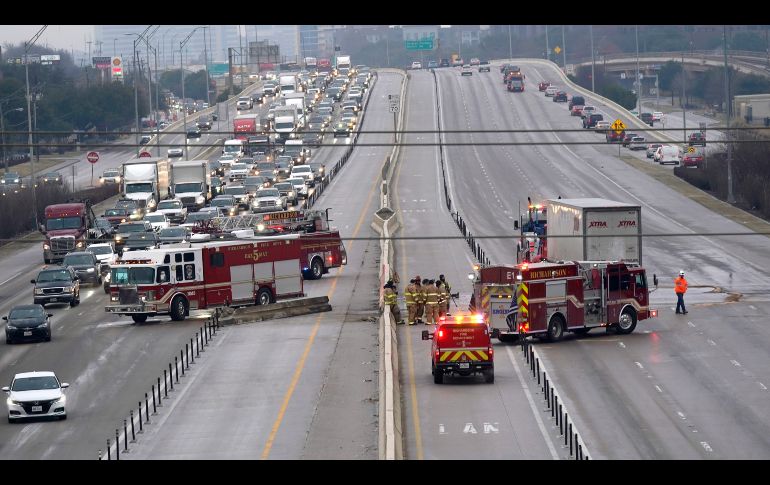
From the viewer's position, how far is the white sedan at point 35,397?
1388 inches

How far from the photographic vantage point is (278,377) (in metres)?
39.3

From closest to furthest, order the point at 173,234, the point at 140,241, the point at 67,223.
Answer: the point at 140,241, the point at 173,234, the point at 67,223

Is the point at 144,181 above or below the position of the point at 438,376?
above

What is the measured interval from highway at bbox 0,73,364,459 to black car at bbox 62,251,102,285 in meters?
0.52

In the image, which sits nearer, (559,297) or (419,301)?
(559,297)

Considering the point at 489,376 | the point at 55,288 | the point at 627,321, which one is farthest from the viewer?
the point at 55,288

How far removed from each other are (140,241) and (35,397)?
3124 centimetres

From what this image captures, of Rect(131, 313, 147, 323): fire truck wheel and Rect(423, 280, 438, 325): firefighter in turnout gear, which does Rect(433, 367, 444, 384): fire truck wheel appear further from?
Rect(131, 313, 147, 323): fire truck wheel

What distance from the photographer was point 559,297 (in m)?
43.4

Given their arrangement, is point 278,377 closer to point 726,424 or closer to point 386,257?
point 726,424

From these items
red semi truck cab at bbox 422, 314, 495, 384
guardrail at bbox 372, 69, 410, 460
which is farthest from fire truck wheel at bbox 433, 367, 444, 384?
guardrail at bbox 372, 69, 410, 460

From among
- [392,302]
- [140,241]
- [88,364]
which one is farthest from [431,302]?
[140,241]

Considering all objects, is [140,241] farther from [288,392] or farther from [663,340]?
[288,392]

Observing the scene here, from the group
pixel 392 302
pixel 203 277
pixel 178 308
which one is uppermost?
pixel 203 277
